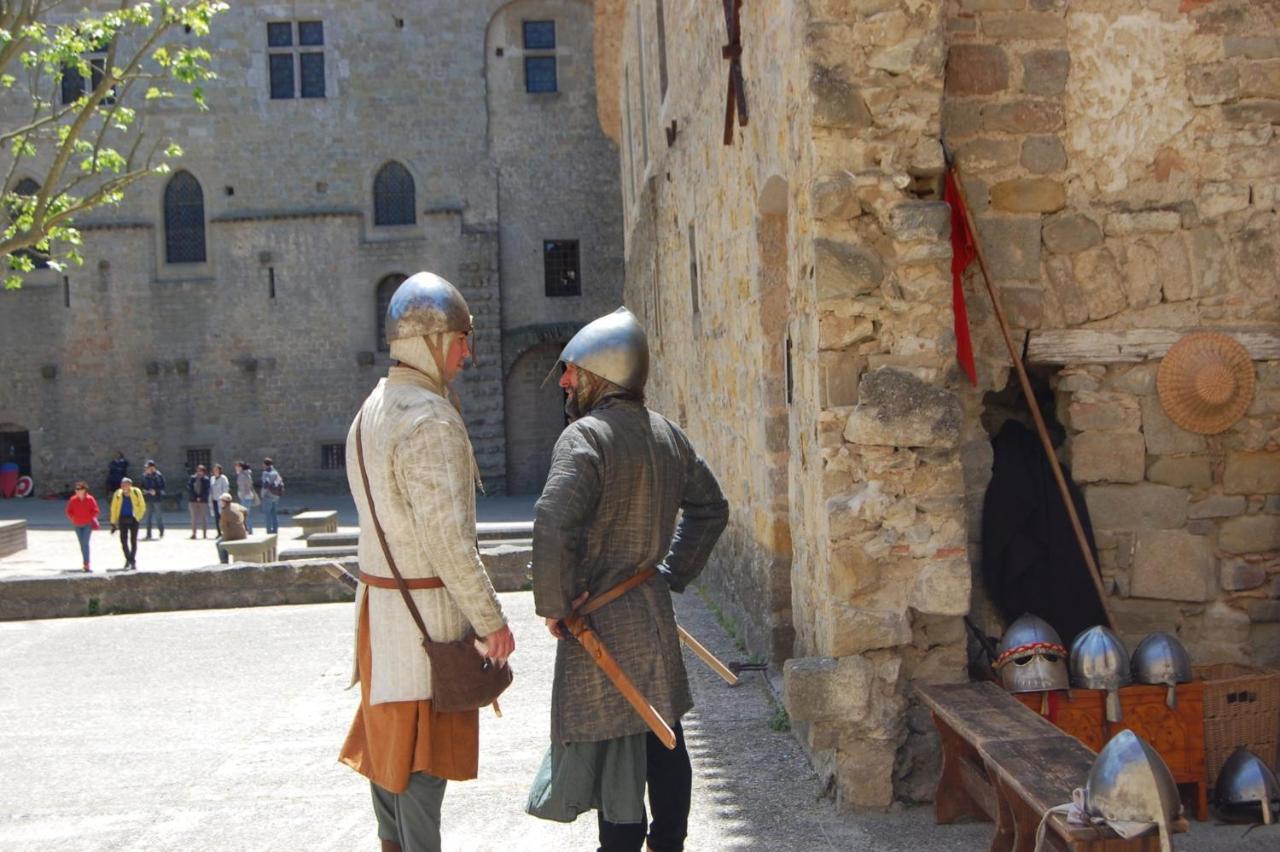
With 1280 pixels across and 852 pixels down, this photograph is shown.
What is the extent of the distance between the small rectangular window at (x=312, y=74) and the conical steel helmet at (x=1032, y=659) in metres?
25.2

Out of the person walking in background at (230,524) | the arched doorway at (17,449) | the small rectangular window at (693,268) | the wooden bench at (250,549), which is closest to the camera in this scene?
the small rectangular window at (693,268)

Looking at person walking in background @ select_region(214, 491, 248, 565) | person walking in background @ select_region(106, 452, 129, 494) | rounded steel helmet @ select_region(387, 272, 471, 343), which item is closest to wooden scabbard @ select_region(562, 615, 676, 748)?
rounded steel helmet @ select_region(387, 272, 471, 343)

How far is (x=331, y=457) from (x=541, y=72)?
913 cm

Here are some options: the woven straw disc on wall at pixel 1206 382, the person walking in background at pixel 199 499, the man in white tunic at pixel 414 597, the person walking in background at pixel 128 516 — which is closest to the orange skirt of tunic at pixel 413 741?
the man in white tunic at pixel 414 597

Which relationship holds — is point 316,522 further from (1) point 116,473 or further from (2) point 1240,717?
(2) point 1240,717

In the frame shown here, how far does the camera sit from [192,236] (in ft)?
91.2

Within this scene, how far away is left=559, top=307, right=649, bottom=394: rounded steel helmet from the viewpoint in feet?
13.0

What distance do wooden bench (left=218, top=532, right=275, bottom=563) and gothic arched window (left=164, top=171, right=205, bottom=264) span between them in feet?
49.2

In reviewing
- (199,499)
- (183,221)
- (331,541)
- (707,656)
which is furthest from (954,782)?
(183,221)

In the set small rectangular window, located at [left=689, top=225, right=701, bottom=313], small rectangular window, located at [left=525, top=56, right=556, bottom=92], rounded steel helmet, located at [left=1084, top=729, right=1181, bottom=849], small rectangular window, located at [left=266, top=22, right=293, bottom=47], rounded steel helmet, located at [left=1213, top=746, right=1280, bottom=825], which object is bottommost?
rounded steel helmet, located at [left=1213, top=746, right=1280, bottom=825]

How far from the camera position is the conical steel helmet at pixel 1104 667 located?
4.62 meters

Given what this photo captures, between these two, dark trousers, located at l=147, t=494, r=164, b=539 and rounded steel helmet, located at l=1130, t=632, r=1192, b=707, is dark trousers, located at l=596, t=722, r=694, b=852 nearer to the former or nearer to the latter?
rounded steel helmet, located at l=1130, t=632, r=1192, b=707

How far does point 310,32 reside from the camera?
2744 cm

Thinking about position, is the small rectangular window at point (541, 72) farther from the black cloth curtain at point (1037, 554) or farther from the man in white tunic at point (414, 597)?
the man in white tunic at point (414, 597)
